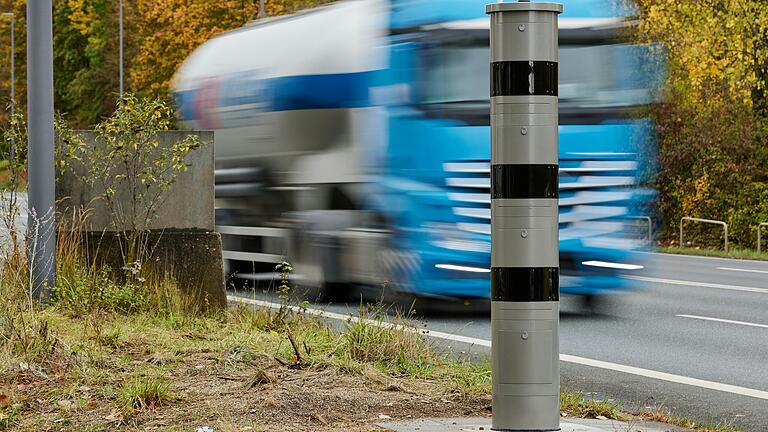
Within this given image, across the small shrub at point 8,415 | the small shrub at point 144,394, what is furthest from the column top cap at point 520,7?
the small shrub at point 8,415

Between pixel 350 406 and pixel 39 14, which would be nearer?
pixel 350 406

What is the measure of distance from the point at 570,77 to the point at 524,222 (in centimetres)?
746

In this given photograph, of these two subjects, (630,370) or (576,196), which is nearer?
(630,370)

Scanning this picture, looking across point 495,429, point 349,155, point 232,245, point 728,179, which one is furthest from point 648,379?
point 728,179

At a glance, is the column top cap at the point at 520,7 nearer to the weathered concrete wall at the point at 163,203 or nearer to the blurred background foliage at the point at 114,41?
the weathered concrete wall at the point at 163,203

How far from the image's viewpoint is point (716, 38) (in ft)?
93.8

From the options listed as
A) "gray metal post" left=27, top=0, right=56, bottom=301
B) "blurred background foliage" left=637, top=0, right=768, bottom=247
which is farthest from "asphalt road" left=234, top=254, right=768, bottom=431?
"blurred background foliage" left=637, top=0, right=768, bottom=247

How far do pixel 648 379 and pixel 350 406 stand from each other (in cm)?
312

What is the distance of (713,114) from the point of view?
29078mm

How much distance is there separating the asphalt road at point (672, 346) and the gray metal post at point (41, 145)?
281 cm

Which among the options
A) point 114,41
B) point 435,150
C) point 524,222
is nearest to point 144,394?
point 524,222

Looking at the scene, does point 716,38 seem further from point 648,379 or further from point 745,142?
point 648,379

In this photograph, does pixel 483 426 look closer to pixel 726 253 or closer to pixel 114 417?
pixel 114 417

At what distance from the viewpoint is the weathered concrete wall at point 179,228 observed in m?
10.8
